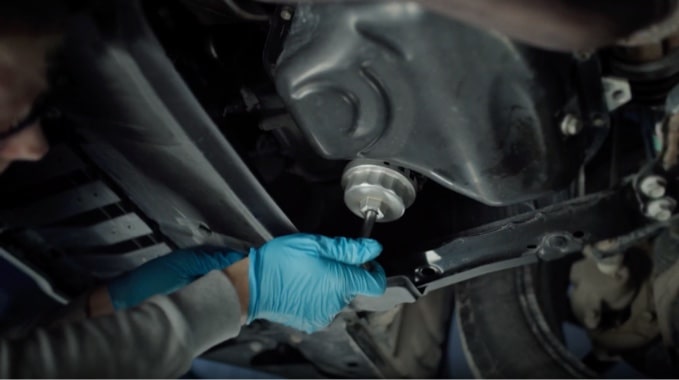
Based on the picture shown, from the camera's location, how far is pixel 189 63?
0.79 metres

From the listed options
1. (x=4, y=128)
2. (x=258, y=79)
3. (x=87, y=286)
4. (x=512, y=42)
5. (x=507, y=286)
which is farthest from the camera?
(x=507, y=286)

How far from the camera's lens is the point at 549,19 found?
0.60 meters

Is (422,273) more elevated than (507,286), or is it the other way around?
(507,286)

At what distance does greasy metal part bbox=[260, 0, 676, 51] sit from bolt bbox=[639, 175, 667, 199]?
0.95 ft

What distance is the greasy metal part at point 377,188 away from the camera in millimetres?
868

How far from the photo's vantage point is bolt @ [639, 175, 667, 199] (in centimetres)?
85

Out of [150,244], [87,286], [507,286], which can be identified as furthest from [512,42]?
[87,286]

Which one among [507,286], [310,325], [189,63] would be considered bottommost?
[310,325]

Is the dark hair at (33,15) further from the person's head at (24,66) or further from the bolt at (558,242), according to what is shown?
the bolt at (558,242)

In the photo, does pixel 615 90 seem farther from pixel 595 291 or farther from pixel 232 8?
pixel 595 291

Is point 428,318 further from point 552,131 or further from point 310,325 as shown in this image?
point 552,131

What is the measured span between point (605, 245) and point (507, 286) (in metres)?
0.36

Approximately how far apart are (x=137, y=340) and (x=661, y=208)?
0.67m

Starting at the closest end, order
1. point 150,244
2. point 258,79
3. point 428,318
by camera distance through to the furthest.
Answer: point 258,79 < point 150,244 < point 428,318
